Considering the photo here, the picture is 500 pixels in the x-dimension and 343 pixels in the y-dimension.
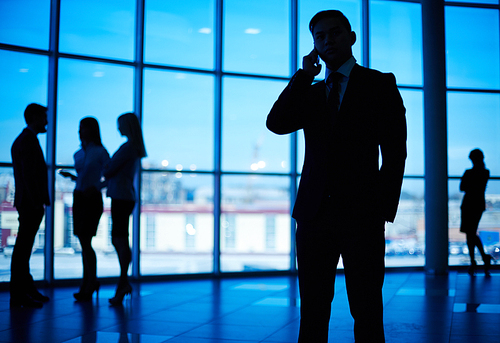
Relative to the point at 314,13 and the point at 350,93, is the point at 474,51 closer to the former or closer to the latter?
the point at 314,13

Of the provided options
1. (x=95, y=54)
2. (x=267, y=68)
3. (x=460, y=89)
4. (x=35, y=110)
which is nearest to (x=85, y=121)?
(x=35, y=110)

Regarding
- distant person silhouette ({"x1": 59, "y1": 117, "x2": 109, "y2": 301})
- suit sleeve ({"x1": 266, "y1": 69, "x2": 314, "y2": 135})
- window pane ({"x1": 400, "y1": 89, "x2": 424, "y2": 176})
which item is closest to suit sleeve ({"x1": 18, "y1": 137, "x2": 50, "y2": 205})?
distant person silhouette ({"x1": 59, "y1": 117, "x2": 109, "y2": 301})

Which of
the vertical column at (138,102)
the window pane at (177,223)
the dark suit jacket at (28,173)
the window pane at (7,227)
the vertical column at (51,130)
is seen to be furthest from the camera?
the window pane at (177,223)

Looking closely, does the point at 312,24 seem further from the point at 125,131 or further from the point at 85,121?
the point at 85,121

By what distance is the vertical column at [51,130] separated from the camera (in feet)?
18.6

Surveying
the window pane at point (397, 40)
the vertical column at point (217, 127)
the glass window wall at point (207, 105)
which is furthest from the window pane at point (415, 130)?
the vertical column at point (217, 127)

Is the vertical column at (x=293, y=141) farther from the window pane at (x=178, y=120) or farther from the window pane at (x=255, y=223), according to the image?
the window pane at (x=178, y=120)

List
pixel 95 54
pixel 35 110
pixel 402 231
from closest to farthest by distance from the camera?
1. pixel 35 110
2. pixel 95 54
3. pixel 402 231

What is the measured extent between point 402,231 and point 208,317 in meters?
4.42

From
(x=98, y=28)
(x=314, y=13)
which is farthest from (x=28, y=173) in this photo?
(x=314, y=13)

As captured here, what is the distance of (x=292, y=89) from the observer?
1699mm

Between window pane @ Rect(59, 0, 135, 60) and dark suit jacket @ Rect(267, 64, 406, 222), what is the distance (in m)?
4.84

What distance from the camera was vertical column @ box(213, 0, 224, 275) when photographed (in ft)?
21.6

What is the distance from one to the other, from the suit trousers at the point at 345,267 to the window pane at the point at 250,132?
16.5ft
